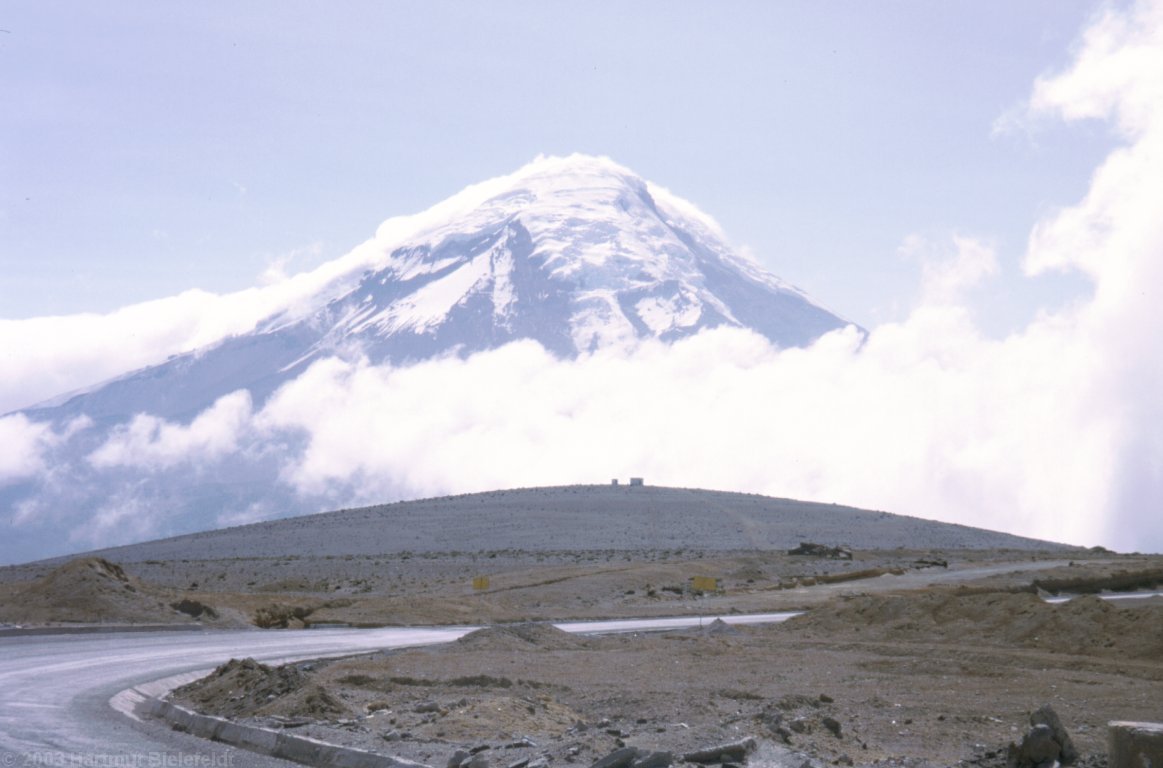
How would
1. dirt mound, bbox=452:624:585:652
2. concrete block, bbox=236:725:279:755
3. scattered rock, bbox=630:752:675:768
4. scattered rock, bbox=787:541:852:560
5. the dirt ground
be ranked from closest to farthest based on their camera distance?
scattered rock, bbox=630:752:675:768
the dirt ground
concrete block, bbox=236:725:279:755
dirt mound, bbox=452:624:585:652
scattered rock, bbox=787:541:852:560

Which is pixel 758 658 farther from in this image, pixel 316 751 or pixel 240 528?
pixel 240 528

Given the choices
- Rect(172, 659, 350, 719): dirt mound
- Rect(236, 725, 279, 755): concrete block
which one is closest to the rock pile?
Rect(236, 725, 279, 755): concrete block

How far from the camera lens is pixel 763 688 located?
19.5 m

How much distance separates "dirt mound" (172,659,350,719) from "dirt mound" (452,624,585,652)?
28.8ft

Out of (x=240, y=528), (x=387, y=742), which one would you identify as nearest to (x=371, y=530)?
(x=240, y=528)

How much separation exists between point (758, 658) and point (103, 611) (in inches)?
842

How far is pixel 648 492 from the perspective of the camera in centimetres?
13375

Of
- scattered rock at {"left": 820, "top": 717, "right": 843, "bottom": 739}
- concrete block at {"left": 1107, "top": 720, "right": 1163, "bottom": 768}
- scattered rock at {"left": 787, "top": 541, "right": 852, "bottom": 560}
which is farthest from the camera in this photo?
scattered rock at {"left": 787, "top": 541, "right": 852, "bottom": 560}

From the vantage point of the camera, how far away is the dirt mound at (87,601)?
123ft

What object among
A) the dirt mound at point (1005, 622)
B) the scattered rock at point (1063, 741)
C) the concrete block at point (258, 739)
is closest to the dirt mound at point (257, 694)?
the concrete block at point (258, 739)

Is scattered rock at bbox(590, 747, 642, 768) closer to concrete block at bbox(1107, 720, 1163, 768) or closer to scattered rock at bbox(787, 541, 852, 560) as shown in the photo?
concrete block at bbox(1107, 720, 1163, 768)

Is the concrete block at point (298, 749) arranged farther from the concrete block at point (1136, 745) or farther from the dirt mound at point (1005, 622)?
the dirt mound at point (1005, 622)

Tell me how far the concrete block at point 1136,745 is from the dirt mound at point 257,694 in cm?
915

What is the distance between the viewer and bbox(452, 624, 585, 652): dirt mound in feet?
90.2
